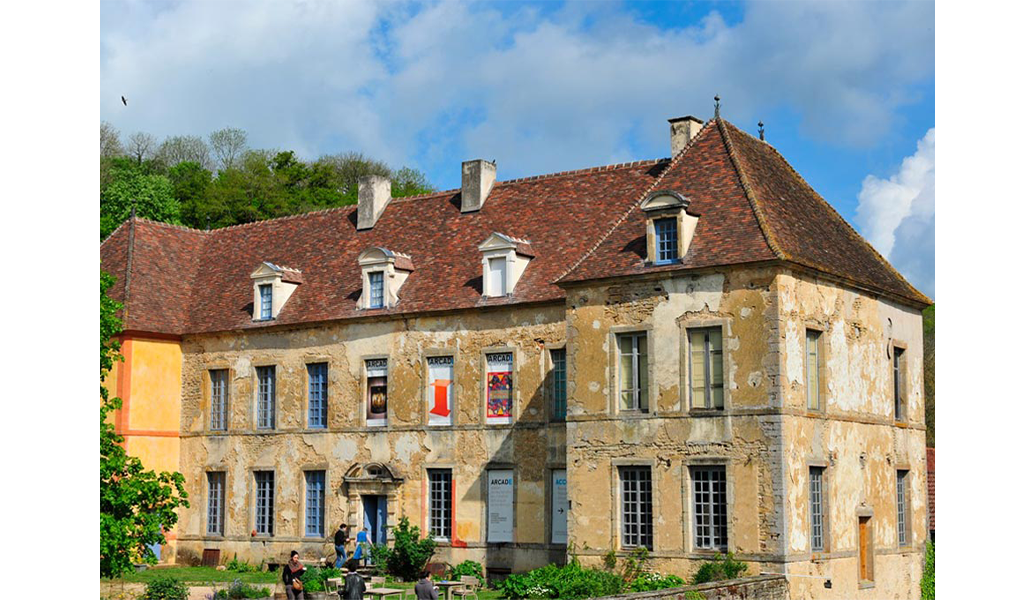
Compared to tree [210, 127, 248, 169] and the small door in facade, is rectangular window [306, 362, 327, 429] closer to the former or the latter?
the small door in facade

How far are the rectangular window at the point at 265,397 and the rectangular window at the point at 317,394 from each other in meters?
1.21

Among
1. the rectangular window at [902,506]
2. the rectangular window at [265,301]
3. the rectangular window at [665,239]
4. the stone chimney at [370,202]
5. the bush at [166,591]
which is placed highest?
the stone chimney at [370,202]

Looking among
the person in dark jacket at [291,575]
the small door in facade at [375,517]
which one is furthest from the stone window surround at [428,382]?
the person in dark jacket at [291,575]

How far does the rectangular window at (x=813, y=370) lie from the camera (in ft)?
81.6

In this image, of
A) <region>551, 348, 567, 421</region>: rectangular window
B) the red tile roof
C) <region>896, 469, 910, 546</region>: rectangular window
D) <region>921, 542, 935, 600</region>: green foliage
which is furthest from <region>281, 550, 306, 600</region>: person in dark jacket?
<region>921, 542, 935, 600</region>: green foliage

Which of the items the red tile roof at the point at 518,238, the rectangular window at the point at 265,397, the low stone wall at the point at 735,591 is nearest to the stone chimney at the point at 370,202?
the red tile roof at the point at 518,238

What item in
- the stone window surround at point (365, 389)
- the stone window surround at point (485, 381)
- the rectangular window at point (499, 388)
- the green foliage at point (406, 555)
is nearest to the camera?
the green foliage at point (406, 555)

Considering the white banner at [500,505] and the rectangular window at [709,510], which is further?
the white banner at [500,505]

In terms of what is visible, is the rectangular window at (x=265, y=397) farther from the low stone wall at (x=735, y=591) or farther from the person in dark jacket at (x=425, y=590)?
the low stone wall at (x=735, y=591)

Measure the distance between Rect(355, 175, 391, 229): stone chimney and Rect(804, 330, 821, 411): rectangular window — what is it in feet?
45.3

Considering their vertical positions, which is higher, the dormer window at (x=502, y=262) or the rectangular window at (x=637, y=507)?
the dormer window at (x=502, y=262)

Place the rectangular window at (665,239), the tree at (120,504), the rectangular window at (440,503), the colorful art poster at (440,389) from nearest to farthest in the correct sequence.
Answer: the tree at (120,504), the rectangular window at (665,239), the rectangular window at (440,503), the colorful art poster at (440,389)

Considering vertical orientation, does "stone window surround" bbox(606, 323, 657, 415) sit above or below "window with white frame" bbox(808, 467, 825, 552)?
above

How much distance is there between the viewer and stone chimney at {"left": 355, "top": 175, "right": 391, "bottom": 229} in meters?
35.0
